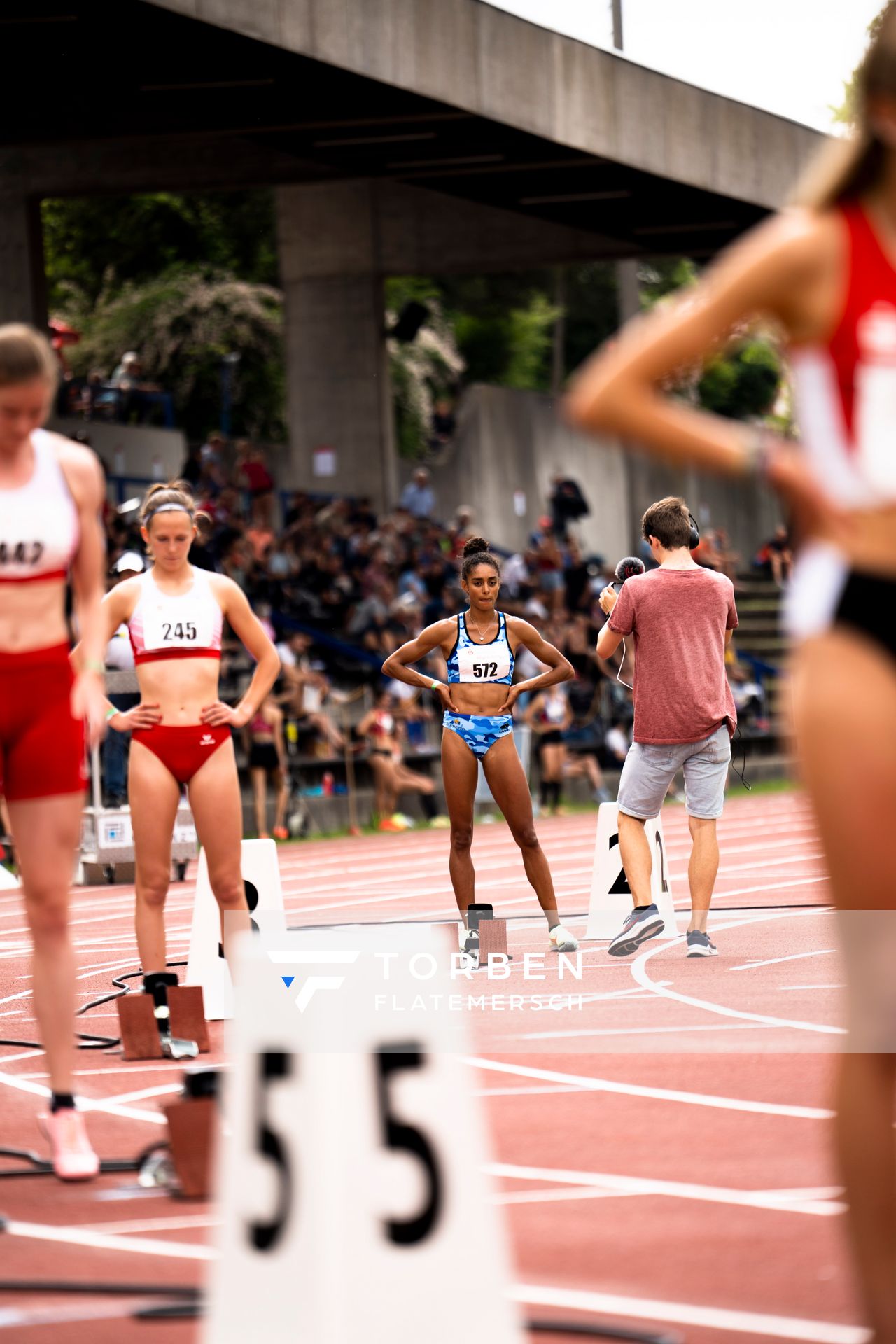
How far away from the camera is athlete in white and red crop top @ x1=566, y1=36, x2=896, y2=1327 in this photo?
362 centimetres

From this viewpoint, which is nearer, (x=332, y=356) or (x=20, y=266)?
(x=20, y=266)

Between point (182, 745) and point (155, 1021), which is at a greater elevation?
point (182, 745)

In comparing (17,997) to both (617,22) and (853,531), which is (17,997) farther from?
(617,22)

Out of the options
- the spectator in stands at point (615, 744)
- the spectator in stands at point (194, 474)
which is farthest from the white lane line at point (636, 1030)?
the spectator in stands at point (615, 744)

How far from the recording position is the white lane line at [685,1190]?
5508mm

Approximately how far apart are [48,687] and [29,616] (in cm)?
21

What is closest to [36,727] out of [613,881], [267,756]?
[613,881]

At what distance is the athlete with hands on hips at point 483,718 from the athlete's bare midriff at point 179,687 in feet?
8.66

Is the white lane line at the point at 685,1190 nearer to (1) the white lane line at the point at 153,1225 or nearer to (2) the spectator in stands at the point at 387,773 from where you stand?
(1) the white lane line at the point at 153,1225

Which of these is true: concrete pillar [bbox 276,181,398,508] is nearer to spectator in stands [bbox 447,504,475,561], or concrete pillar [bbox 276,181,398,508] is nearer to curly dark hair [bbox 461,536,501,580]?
spectator in stands [bbox 447,504,475,561]

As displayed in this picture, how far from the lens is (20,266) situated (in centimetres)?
3053

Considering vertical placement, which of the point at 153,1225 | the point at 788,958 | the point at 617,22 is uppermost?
the point at 617,22

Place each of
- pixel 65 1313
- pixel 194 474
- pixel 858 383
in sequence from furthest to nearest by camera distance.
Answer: pixel 194 474 → pixel 65 1313 → pixel 858 383

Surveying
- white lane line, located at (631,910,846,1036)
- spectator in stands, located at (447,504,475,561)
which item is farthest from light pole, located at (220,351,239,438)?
white lane line, located at (631,910,846,1036)
